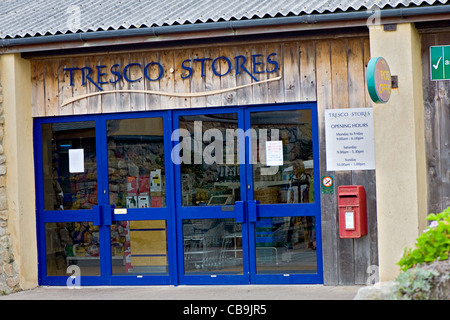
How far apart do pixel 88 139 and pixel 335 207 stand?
3.41 metres

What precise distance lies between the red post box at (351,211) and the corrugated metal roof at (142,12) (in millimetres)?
2159

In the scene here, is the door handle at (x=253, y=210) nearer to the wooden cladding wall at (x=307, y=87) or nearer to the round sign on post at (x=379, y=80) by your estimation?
the wooden cladding wall at (x=307, y=87)

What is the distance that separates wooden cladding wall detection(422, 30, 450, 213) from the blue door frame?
1.35 meters

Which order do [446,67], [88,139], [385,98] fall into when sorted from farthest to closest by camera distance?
[88,139]
[446,67]
[385,98]

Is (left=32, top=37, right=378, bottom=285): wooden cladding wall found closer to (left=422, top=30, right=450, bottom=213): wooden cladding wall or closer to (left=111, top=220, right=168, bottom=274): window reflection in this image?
(left=422, top=30, right=450, bottom=213): wooden cladding wall

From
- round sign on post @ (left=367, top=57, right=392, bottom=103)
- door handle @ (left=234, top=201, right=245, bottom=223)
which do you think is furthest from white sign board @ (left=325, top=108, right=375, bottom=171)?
door handle @ (left=234, top=201, right=245, bottom=223)

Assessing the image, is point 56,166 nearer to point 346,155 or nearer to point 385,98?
point 346,155

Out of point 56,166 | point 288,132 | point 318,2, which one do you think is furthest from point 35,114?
point 318,2

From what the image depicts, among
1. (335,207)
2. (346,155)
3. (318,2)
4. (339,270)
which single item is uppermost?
(318,2)

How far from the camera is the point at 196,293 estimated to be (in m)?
9.05

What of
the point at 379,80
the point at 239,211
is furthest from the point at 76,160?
the point at 379,80

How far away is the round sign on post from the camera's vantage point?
296 inches

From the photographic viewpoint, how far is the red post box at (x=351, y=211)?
8922mm

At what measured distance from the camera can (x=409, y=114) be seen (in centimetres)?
830
